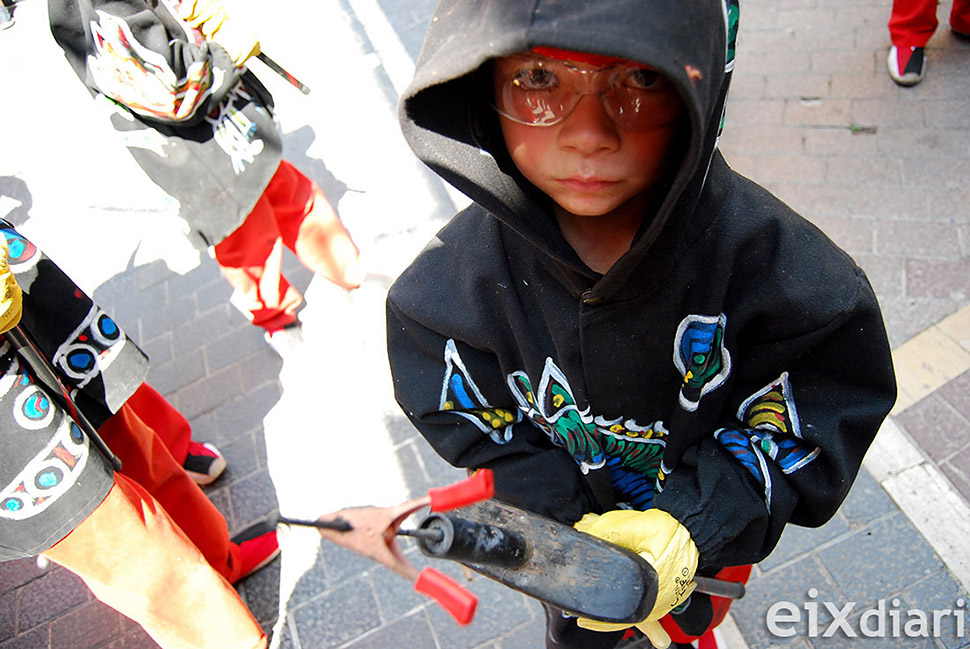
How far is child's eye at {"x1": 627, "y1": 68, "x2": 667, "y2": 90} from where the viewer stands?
998 millimetres

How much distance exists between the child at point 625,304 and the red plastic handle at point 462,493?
34 cm

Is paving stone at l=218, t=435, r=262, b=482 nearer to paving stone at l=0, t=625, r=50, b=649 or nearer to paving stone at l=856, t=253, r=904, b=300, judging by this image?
paving stone at l=0, t=625, r=50, b=649

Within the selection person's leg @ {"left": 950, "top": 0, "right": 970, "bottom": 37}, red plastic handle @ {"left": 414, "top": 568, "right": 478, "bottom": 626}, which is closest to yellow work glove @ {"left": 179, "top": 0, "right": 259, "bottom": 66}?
red plastic handle @ {"left": 414, "top": 568, "right": 478, "bottom": 626}

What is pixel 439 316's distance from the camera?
146cm

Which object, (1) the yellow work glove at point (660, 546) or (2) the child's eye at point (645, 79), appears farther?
(1) the yellow work glove at point (660, 546)

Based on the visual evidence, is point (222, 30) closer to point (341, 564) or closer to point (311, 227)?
point (311, 227)

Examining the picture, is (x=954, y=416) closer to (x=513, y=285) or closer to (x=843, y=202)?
(x=843, y=202)

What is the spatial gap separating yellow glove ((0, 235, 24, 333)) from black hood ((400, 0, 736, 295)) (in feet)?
4.26

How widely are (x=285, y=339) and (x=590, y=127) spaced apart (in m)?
2.70

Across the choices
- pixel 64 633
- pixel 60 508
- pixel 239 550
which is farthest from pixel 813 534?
pixel 64 633

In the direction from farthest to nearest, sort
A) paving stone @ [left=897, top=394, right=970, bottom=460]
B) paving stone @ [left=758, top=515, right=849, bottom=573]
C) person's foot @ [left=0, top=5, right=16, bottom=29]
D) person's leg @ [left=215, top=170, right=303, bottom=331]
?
person's foot @ [left=0, top=5, right=16, bottom=29] < person's leg @ [left=215, top=170, right=303, bottom=331] < paving stone @ [left=897, top=394, right=970, bottom=460] < paving stone @ [left=758, top=515, right=849, bottom=573]

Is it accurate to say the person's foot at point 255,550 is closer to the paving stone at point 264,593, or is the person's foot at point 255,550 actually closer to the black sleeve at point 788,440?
the paving stone at point 264,593

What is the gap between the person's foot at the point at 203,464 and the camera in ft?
10.1

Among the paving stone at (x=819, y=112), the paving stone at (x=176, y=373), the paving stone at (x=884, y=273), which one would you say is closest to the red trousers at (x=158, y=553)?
the paving stone at (x=176, y=373)
